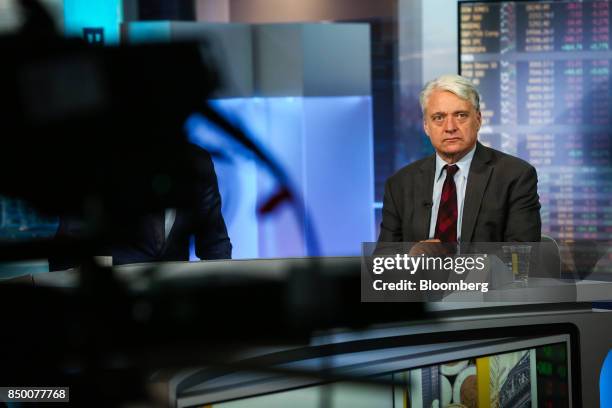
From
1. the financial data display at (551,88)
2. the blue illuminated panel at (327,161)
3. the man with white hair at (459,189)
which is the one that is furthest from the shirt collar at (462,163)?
the financial data display at (551,88)

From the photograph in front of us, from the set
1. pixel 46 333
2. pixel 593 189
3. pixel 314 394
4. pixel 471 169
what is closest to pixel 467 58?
pixel 593 189

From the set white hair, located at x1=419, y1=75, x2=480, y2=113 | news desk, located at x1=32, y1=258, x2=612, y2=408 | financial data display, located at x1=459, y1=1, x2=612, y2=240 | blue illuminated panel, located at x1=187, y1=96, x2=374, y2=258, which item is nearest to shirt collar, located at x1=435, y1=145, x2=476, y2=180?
white hair, located at x1=419, y1=75, x2=480, y2=113

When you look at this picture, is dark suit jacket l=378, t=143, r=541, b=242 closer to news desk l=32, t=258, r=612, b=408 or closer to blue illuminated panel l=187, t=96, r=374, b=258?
news desk l=32, t=258, r=612, b=408

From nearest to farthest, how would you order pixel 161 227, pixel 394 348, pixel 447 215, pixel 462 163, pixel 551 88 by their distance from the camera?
pixel 161 227 → pixel 394 348 → pixel 447 215 → pixel 462 163 → pixel 551 88

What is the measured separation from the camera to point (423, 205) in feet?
4.86

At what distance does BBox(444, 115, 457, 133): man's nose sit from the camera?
1.60m

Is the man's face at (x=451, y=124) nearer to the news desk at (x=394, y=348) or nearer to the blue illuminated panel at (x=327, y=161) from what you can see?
the news desk at (x=394, y=348)

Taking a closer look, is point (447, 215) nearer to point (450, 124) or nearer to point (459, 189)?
point (459, 189)

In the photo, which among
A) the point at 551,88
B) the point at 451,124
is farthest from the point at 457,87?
the point at 551,88

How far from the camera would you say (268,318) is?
75 cm

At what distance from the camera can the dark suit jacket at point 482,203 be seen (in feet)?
4.77

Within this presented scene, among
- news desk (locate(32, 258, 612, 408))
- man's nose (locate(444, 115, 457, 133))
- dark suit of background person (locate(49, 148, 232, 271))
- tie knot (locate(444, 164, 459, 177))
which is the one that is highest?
man's nose (locate(444, 115, 457, 133))

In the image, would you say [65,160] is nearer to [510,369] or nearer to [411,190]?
[510,369]

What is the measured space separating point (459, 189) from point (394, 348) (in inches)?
26.2
